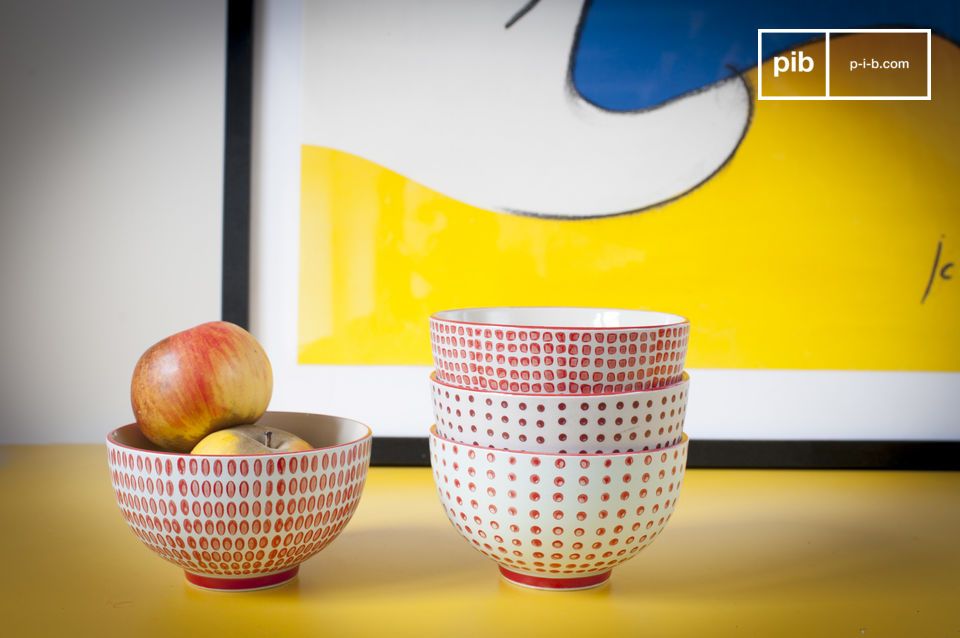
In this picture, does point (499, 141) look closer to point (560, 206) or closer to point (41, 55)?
point (560, 206)

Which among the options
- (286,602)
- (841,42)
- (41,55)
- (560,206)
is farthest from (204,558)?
(841,42)

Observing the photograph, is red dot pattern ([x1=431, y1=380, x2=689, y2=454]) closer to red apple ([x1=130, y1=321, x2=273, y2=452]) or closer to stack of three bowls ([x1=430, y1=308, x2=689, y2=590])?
stack of three bowls ([x1=430, y1=308, x2=689, y2=590])

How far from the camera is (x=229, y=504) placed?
58 centimetres

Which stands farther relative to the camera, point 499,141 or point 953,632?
point 499,141

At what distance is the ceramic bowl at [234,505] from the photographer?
0.58 metres

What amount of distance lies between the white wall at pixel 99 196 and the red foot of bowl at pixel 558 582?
54 centimetres

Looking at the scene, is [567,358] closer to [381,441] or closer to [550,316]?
[550,316]

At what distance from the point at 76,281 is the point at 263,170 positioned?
25 centimetres

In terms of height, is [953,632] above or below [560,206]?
below

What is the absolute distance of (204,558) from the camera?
1.96 feet

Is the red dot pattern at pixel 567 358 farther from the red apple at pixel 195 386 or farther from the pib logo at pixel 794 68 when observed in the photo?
the pib logo at pixel 794 68

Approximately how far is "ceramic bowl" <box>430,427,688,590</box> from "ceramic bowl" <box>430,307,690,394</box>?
A: 4 cm

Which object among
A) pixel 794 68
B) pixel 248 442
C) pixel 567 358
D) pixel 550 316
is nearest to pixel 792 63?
pixel 794 68

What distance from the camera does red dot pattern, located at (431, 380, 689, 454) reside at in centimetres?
58
